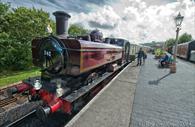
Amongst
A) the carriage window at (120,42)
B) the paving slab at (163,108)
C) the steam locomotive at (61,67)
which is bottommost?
the paving slab at (163,108)

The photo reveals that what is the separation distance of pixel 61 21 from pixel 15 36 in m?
11.0

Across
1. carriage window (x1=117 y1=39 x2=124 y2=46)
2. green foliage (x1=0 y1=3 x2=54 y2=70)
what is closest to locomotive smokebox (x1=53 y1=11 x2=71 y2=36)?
carriage window (x1=117 y1=39 x2=124 y2=46)

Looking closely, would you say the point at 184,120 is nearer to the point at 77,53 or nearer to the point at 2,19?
the point at 77,53

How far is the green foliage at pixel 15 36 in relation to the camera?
12.3 metres

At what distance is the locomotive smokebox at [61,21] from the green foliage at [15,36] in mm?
9477

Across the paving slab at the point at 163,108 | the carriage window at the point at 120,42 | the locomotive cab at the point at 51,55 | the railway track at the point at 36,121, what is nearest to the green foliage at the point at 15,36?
the carriage window at the point at 120,42

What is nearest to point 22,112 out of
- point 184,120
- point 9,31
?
point 184,120

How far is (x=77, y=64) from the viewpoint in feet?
12.6

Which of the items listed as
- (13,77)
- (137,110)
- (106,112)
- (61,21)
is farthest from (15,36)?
(137,110)

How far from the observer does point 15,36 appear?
1334cm

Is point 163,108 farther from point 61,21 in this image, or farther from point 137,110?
point 61,21

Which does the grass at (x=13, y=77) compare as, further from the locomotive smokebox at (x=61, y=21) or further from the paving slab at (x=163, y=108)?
the paving slab at (x=163, y=108)

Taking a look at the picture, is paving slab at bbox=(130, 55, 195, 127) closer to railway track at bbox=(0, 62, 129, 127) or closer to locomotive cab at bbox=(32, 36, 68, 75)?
railway track at bbox=(0, 62, 129, 127)

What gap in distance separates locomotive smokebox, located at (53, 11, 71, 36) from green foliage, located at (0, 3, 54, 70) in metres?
9.48
